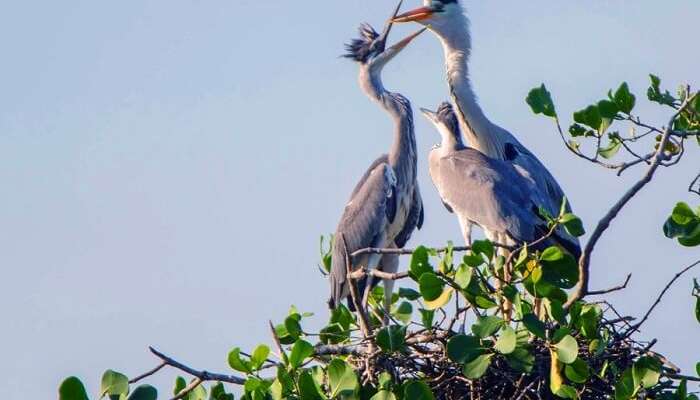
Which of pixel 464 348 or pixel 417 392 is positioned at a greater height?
pixel 464 348

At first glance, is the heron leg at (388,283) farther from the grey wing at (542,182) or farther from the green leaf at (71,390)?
the green leaf at (71,390)

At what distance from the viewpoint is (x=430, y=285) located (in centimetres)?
600

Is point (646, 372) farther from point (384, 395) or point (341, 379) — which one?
point (341, 379)

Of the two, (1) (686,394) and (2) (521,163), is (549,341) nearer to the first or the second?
(1) (686,394)

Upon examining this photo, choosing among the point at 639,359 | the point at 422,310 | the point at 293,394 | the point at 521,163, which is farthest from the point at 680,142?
the point at 521,163

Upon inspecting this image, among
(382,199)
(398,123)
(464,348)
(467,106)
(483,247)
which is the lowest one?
(464,348)

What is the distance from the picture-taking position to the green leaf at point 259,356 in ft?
19.8

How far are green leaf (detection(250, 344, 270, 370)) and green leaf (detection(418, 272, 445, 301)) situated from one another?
690 mm

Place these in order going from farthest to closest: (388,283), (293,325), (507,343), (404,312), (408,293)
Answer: (388,283), (404,312), (293,325), (408,293), (507,343)

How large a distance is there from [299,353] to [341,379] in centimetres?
21

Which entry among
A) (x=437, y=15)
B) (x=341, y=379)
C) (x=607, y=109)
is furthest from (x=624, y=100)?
(x=437, y=15)

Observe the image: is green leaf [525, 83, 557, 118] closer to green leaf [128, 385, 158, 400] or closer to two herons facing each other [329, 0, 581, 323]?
two herons facing each other [329, 0, 581, 323]

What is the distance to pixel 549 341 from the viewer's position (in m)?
5.97

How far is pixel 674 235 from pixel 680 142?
1.44 ft
